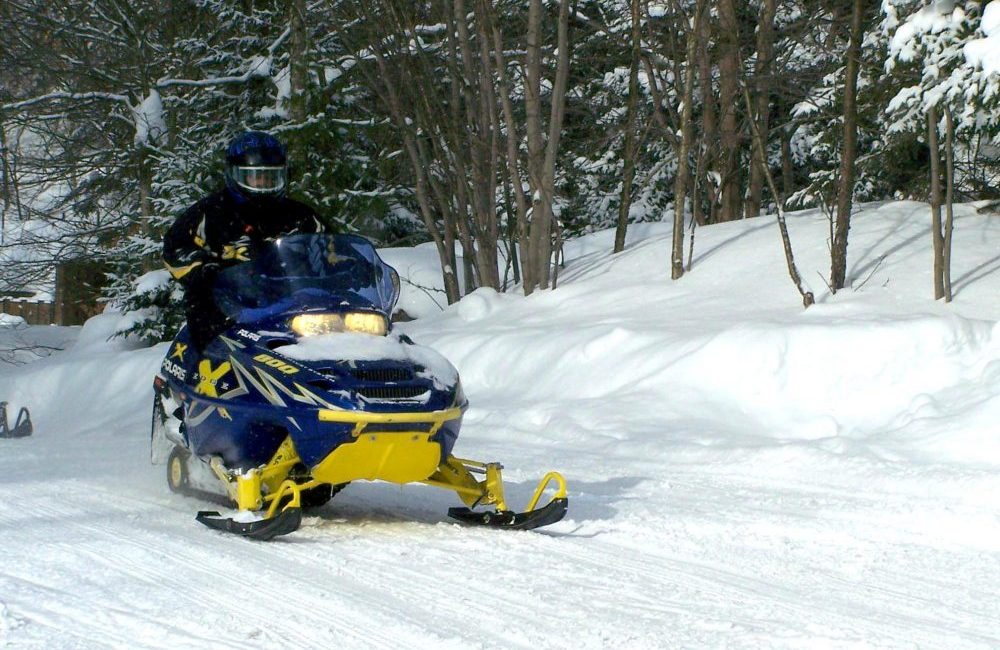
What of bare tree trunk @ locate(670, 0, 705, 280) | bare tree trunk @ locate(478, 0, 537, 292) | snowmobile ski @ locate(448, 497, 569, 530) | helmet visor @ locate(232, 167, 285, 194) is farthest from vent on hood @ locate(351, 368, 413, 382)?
bare tree trunk @ locate(478, 0, 537, 292)

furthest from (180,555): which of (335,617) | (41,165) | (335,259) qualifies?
(41,165)

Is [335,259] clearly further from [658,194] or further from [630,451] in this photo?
[658,194]

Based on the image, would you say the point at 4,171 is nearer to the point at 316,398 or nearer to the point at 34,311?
the point at 316,398

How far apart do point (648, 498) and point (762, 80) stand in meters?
10.5


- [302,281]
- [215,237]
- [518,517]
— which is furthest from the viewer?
[215,237]

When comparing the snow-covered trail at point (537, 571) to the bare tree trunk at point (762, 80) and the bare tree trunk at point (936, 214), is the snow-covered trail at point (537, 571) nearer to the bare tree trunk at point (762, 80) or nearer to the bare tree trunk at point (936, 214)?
the bare tree trunk at point (936, 214)

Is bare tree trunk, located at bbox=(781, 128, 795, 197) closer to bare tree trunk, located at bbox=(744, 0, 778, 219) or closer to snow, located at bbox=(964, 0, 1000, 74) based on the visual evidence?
bare tree trunk, located at bbox=(744, 0, 778, 219)

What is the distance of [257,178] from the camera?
610cm

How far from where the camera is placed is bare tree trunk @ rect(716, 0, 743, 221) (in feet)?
51.4

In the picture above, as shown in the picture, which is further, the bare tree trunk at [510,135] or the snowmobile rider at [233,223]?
the bare tree trunk at [510,135]

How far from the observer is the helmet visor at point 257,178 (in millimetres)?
6090

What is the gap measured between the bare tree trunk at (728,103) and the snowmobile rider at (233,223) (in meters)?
8.83

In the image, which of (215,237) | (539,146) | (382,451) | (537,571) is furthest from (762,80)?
(537,571)

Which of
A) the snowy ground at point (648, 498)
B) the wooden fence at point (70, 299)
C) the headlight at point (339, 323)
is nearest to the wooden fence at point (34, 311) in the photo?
the wooden fence at point (70, 299)
